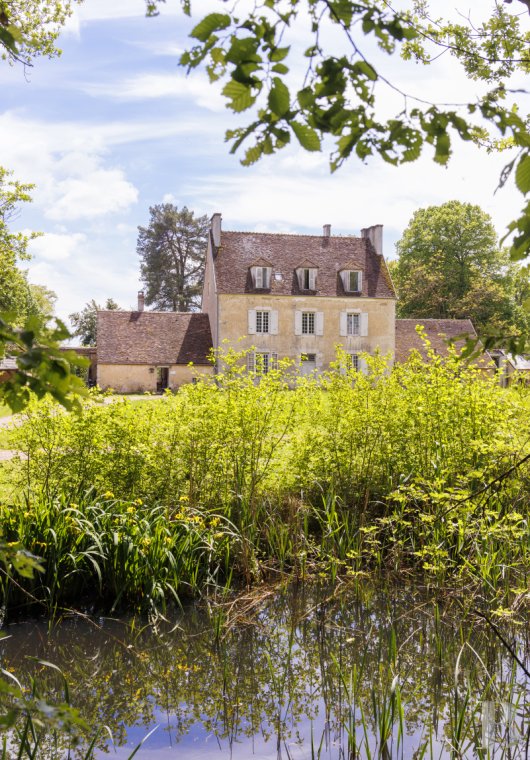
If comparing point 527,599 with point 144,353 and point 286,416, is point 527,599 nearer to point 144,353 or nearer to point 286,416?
point 286,416

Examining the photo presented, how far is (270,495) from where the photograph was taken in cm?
758

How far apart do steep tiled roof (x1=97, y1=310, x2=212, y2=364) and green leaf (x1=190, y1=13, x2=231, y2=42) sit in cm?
2993

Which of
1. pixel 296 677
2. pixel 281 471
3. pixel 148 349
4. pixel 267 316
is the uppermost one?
pixel 267 316

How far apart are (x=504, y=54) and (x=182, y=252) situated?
145ft

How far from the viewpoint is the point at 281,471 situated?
295 inches

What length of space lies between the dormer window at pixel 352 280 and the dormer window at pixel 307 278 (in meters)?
1.42

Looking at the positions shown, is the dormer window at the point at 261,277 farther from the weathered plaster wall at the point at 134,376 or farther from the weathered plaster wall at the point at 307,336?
the weathered plaster wall at the point at 134,376

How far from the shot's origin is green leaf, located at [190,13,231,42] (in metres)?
1.93

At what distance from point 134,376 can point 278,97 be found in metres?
31.2

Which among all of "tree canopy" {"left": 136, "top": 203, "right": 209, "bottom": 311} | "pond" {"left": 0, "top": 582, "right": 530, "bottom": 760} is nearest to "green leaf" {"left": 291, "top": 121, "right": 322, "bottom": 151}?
"pond" {"left": 0, "top": 582, "right": 530, "bottom": 760}

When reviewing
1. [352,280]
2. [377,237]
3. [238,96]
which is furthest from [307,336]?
[238,96]

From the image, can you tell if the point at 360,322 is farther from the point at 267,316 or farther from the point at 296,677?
the point at 296,677

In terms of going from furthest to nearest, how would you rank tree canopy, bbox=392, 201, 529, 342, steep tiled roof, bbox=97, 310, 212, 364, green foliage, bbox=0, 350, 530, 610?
tree canopy, bbox=392, 201, 529, 342, steep tiled roof, bbox=97, 310, 212, 364, green foliage, bbox=0, 350, 530, 610

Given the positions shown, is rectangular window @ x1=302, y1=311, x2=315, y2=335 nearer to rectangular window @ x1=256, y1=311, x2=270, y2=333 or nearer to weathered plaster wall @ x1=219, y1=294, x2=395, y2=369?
weathered plaster wall @ x1=219, y1=294, x2=395, y2=369
